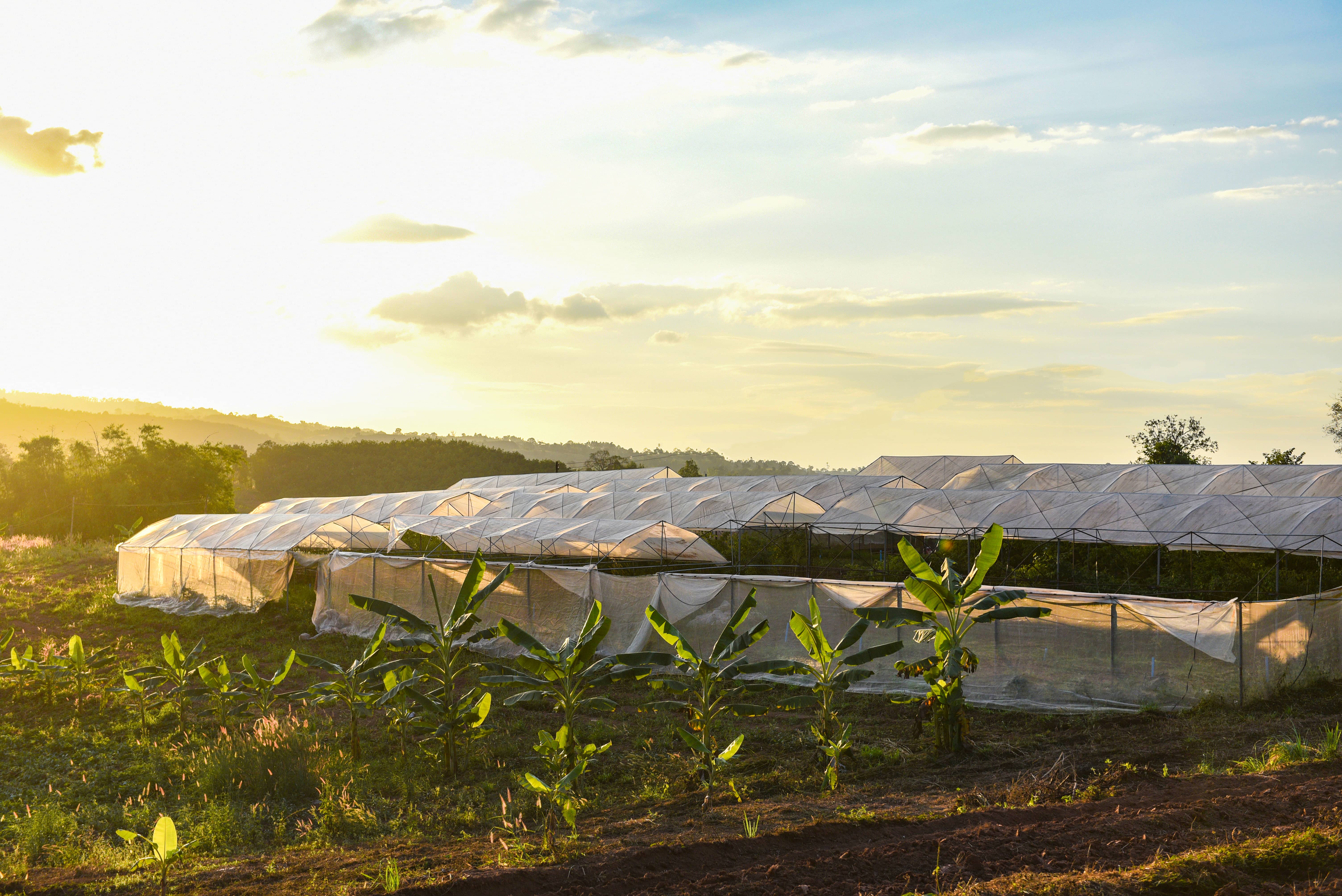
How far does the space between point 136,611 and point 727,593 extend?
17575 millimetres

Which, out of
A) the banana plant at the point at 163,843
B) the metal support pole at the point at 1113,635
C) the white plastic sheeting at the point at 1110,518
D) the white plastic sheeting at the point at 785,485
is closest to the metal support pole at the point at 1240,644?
the metal support pole at the point at 1113,635

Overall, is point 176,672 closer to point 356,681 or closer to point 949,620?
point 356,681

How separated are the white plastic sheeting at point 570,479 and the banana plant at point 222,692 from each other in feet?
85.7

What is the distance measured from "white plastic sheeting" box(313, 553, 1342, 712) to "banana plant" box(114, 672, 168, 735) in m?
4.21

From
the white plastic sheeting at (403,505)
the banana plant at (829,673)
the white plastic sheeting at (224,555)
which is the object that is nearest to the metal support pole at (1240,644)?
the banana plant at (829,673)

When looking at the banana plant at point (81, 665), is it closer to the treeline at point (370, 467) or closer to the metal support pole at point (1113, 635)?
the metal support pole at point (1113, 635)

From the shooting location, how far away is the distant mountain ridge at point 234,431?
371ft

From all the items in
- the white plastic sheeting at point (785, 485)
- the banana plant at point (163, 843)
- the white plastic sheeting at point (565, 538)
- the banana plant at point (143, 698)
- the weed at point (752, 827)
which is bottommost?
the banana plant at point (143, 698)

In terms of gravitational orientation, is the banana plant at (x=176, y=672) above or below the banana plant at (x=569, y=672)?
below

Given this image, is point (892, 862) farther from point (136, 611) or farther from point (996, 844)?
point (136, 611)

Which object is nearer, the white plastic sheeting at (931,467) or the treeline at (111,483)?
the white plastic sheeting at (931,467)

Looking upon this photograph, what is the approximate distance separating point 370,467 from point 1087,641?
69.9 metres

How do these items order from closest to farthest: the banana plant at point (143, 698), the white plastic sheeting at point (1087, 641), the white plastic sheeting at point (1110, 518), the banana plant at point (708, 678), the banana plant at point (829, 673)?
the banana plant at point (708, 678) → the banana plant at point (829, 673) → the banana plant at point (143, 698) → the white plastic sheeting at point (1087, 641) → the white plastic sheeting at point (1110, 518)

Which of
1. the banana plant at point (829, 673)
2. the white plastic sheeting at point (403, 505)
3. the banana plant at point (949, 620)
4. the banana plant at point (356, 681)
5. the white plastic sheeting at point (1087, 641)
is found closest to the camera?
the banana plant at point (829, 673)
